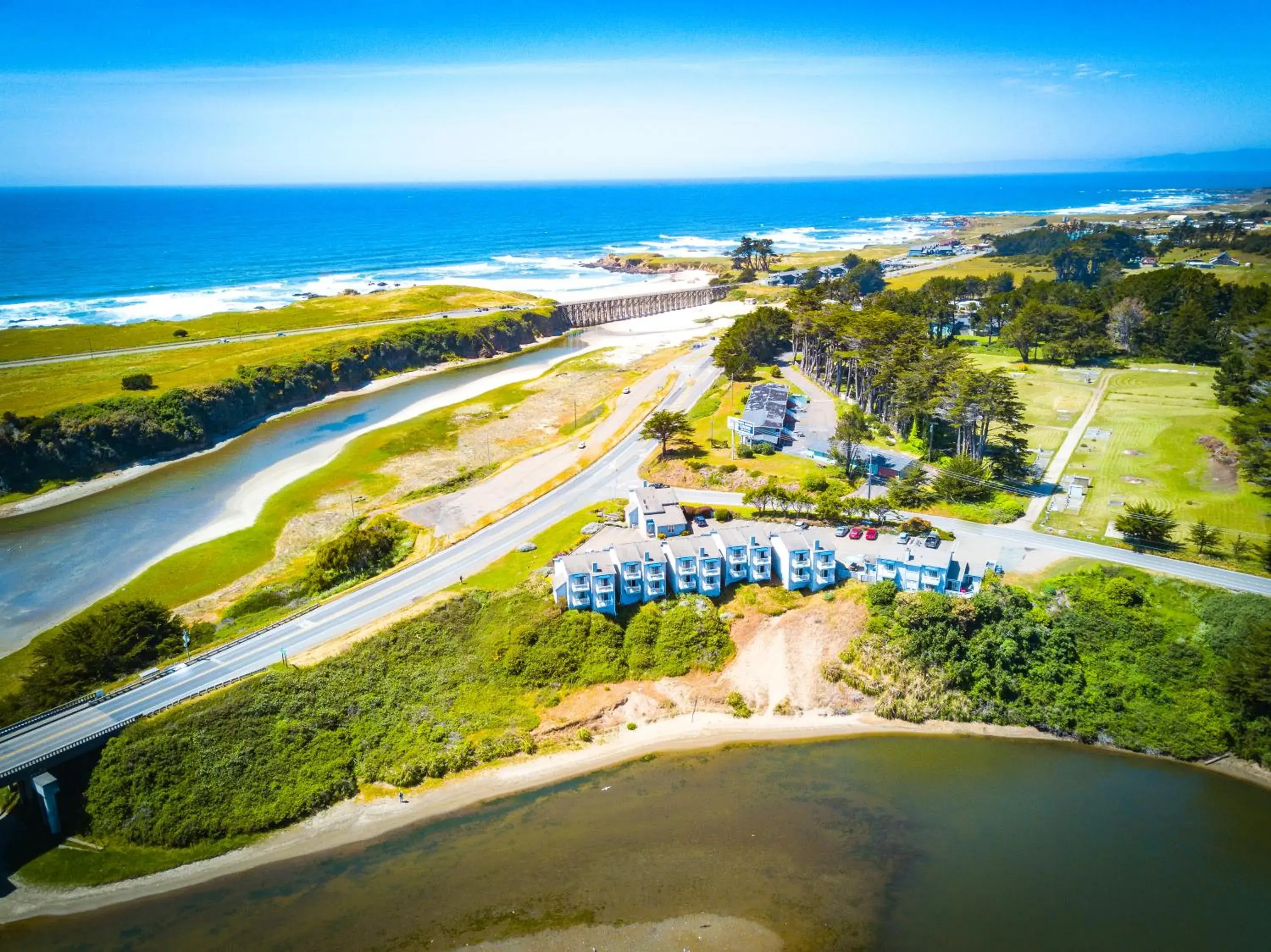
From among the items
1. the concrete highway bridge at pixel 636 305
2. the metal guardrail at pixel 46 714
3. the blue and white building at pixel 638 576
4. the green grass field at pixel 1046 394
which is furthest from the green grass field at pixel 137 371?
the green grass field at pixel 1046 394

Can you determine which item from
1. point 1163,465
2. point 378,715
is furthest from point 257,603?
point 1163,465

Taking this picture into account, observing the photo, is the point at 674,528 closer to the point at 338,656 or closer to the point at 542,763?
the point at 542,763

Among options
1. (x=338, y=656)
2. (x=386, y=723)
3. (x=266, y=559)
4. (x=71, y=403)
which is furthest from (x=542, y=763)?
(x=71, y=403)

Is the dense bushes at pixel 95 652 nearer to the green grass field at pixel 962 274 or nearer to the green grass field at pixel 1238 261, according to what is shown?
the green grass field at pixel 1238 261

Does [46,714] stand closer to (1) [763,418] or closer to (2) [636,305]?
(1) [763,418]

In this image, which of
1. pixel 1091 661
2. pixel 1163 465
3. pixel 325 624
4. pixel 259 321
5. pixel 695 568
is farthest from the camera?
pixel 259 321

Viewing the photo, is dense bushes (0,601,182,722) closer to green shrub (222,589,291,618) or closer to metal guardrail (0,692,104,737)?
metal guardrail (0,692,104,737)

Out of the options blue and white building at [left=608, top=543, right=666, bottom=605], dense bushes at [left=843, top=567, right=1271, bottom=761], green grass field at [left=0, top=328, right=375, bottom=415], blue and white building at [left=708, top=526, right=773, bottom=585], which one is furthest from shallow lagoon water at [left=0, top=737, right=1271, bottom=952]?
green grass field at [left=0, top=328, right=375, bottom=415]
